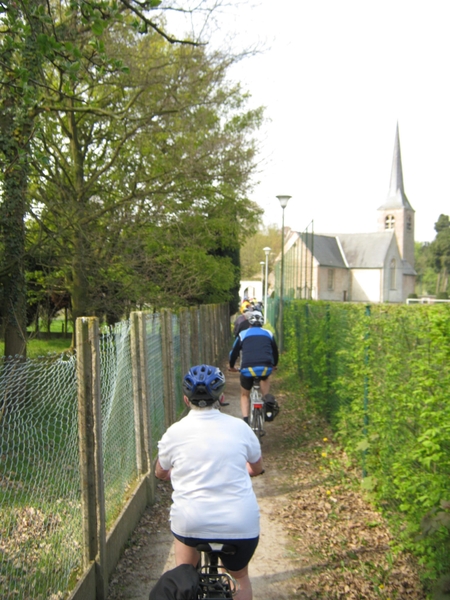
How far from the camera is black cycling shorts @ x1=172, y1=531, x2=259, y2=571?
10.3 feet

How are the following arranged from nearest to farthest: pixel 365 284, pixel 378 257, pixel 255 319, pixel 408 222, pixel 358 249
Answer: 1. pixel 255 319
2. pixel 378 257
3. pixel 365 284
4. pixel 358 249
5. pixel 408 222

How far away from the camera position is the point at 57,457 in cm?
406

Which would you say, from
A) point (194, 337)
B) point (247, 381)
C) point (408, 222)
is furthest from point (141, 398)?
point (408, 222)

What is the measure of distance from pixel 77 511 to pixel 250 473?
1436 mm

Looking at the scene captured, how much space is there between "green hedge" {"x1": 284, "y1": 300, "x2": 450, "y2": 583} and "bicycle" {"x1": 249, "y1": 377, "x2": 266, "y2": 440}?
107cm

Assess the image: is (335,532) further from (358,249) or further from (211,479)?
(358,249)

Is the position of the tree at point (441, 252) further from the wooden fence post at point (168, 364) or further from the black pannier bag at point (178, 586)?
the black pannier bag at point (178, 586)

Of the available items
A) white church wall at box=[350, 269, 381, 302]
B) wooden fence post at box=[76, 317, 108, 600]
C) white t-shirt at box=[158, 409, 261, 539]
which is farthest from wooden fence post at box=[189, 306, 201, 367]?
white church wall at box=[350, 269, 381, 302]

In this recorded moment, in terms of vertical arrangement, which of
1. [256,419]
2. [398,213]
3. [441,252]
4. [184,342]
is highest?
[398,213]

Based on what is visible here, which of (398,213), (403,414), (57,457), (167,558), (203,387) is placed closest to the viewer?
(203,387)

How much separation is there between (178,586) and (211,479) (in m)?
0.58

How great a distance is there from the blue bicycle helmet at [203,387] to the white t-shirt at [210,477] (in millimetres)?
64

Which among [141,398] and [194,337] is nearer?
[141,398]

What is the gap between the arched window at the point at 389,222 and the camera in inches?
4136
